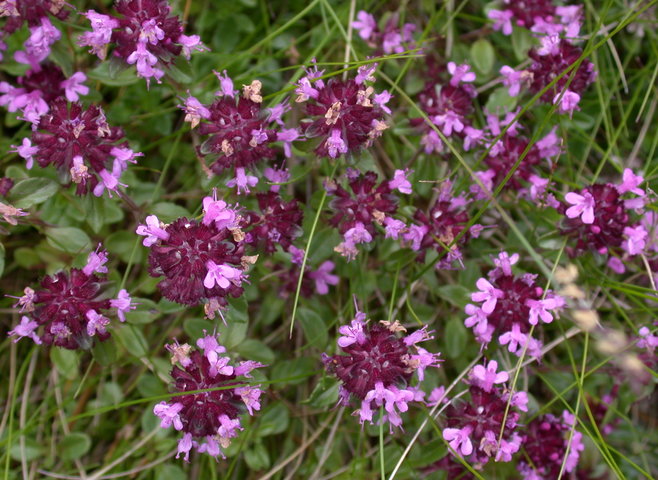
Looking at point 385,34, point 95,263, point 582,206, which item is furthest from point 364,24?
point 95,263

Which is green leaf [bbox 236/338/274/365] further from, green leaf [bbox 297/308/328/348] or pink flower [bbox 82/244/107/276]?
pink flower [bbox 82/244/107/276]

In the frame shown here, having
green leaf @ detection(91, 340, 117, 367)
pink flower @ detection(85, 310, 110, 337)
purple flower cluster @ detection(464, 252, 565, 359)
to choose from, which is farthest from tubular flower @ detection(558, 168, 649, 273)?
green leaf @ detection(91, 340, 117, 367)

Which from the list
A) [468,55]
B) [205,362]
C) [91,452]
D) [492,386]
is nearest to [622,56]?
[468,55]

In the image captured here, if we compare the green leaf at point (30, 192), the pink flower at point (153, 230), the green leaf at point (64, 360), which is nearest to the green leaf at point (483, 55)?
the pink flower at point (153, 230)

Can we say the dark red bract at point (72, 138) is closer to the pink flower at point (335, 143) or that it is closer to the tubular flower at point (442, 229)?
the pink flower at point (335, 143)

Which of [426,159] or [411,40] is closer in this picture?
[426,159]

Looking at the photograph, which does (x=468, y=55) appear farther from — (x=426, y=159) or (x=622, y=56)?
(x=622, y=56)
